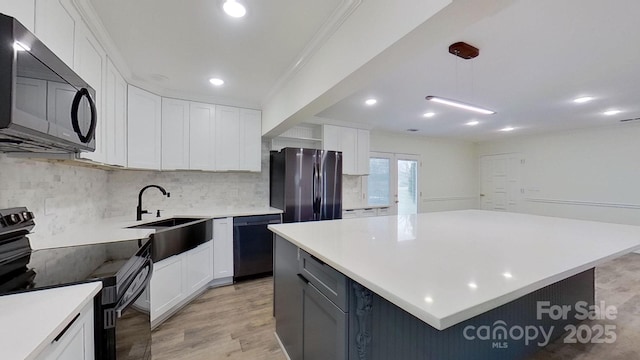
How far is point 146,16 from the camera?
171 cm

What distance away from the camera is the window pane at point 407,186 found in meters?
5.67

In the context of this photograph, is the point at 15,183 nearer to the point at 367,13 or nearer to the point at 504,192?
the point at 367,13

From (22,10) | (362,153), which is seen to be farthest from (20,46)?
(362,153)

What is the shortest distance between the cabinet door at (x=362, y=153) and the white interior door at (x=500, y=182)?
159 inches

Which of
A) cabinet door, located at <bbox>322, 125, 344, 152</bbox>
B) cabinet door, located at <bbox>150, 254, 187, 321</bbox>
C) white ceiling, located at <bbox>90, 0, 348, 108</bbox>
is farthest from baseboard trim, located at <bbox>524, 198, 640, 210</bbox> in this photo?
cabinet door, located at <bbox>150, 254, 187, 321</bbox>

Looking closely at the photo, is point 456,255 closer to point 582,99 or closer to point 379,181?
point 582,99

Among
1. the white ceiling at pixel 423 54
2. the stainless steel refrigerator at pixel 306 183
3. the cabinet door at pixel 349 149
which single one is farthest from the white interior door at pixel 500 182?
the stainless steel refrigerator at pixel 306 183

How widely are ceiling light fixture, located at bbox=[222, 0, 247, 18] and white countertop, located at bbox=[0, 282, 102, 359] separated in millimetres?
1676

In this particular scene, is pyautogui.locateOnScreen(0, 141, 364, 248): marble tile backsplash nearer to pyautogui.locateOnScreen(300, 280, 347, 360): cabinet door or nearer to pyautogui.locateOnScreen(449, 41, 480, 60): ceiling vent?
pyautogui.locateOnScreen(300, 280, 347, 360): cabinet door

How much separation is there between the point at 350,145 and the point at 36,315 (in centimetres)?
411

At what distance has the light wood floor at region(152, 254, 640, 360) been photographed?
1.88 meters

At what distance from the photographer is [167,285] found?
7.43 feet

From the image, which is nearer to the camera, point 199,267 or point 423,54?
point 423,54

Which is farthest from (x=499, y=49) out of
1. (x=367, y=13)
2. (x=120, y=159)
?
(x=120, y=159)
